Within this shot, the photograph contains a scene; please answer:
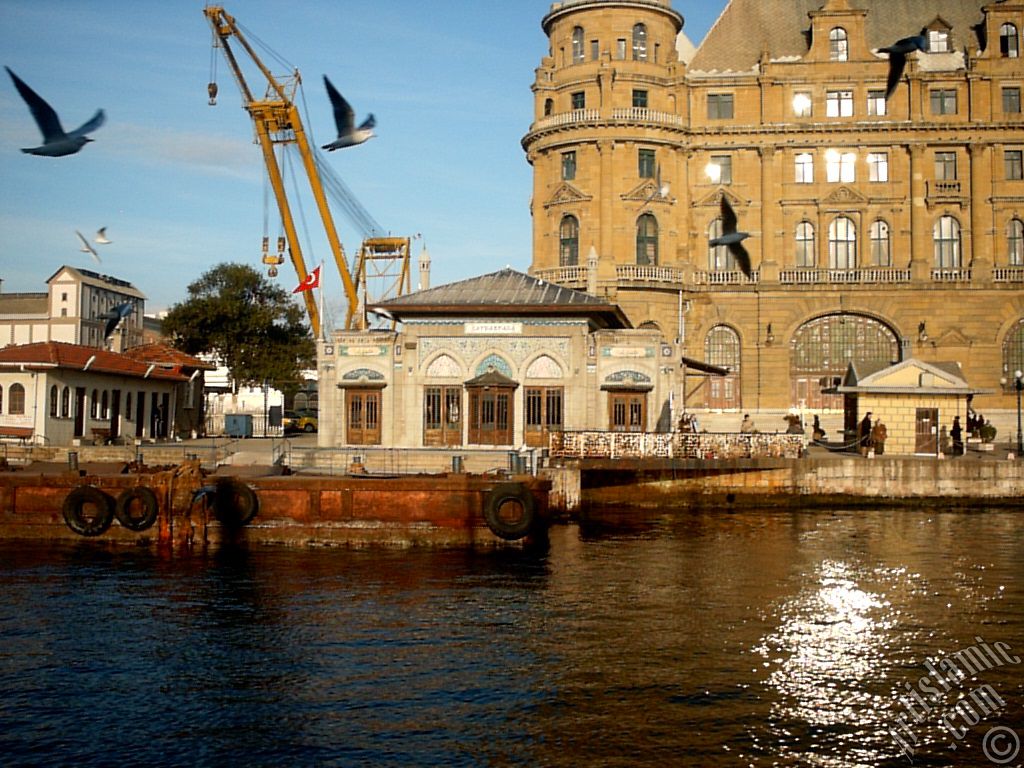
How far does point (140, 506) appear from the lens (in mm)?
33125

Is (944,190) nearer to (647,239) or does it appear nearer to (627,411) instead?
(647,239)

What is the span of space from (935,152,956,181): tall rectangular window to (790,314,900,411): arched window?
10164mm

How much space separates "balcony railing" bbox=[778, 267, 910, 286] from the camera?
67438 millimetres

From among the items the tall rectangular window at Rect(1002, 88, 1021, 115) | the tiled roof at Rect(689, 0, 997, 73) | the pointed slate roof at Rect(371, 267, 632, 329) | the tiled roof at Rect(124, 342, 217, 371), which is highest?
the tiled roof at Rect(689, 0, 997, 73)

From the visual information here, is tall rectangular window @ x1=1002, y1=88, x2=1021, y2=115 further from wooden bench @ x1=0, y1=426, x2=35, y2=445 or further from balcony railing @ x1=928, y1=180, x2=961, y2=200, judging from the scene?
wooden bench @ x1=0, y1=426, x2=35, y2=445

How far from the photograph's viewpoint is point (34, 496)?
34000 millimetres

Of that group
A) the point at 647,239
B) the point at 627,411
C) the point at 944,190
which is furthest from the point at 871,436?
the point at 944,190

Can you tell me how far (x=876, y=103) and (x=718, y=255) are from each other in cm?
1370

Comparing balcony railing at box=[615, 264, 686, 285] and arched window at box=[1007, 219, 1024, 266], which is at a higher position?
arched window at box=[1007, 219, 1024, 266]

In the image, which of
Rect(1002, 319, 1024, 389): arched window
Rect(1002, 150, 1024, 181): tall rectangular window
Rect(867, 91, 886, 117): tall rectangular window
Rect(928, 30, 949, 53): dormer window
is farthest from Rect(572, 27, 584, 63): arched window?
Rect(1002, 319, 1024, 389): arched window

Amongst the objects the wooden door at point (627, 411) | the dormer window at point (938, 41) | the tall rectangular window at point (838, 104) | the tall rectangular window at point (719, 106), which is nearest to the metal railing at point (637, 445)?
the wooden door at point (627, 411)

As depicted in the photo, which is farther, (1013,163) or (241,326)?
(241,326)

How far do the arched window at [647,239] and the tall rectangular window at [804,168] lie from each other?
9.86 metres

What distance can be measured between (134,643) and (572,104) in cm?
5464
